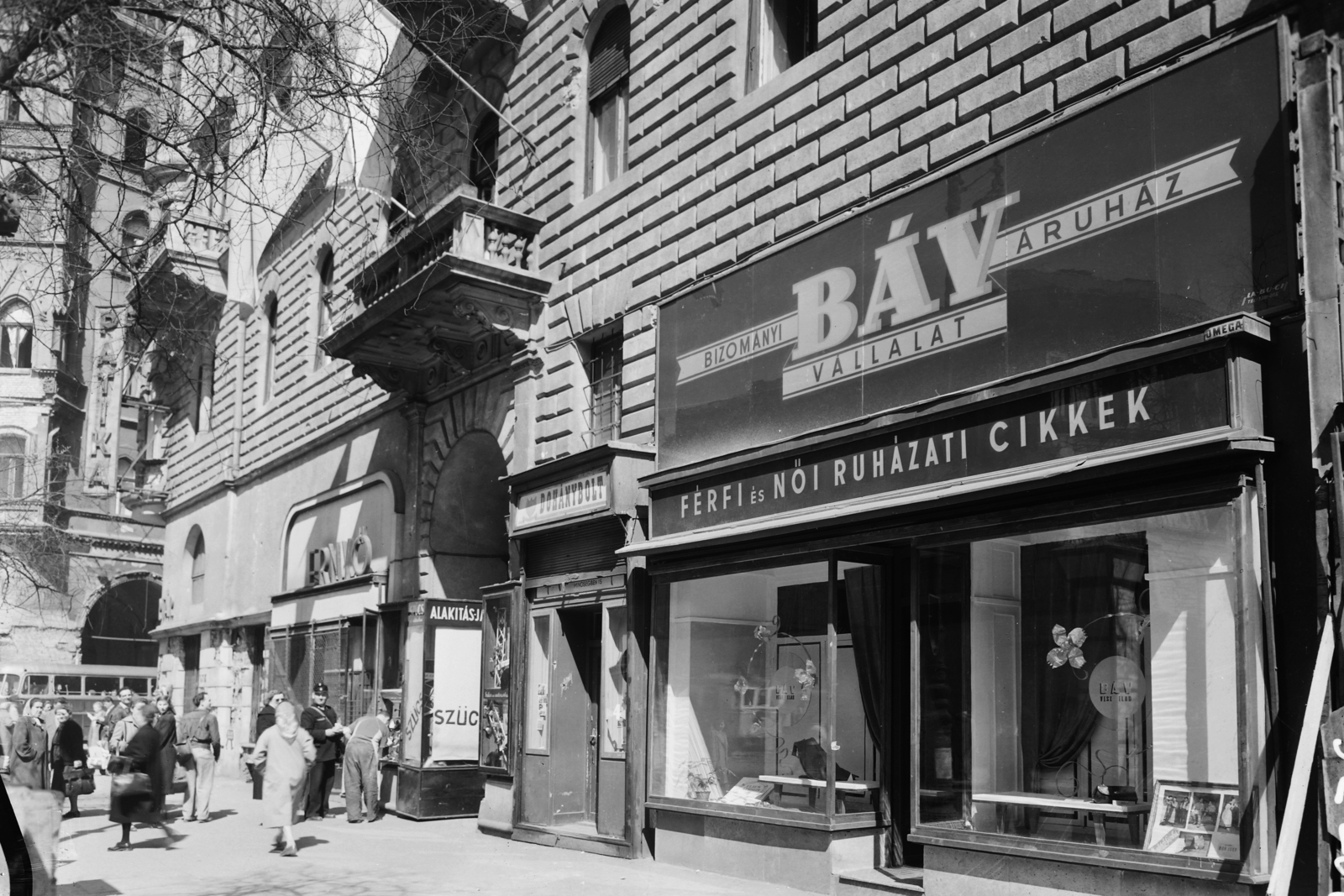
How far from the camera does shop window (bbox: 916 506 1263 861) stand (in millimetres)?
8125

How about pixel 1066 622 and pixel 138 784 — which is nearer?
pixel 1066 622

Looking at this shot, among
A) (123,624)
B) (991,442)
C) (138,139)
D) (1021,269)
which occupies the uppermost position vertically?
(138,139)

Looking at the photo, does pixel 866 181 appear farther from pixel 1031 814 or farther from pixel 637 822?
pixel 637 822

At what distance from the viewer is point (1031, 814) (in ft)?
30.7

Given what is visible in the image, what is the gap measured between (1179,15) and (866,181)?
10.7ft

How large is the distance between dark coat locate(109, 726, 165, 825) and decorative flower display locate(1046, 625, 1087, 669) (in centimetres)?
1020

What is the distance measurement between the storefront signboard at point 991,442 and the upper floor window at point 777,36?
4.33 metres

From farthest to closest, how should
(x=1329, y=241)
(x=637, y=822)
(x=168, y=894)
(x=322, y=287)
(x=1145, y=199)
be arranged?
(x=322, y=287) < (x=637, y=822) < (x=168, y=894) < (x=1145, y=199) < (x=1329, y=241)

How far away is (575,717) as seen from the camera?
608 inches

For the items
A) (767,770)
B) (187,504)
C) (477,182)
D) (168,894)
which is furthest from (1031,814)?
(187,504)

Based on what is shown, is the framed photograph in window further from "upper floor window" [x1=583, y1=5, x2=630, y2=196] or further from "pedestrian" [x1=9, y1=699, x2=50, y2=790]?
"pedestrian" [x1=9, y1=699, x2=50, y2=790]

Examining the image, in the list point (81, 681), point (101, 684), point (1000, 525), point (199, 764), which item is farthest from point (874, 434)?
point (101, 684)

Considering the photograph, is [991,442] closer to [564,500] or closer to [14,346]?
[564,500]

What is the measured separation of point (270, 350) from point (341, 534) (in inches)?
306
